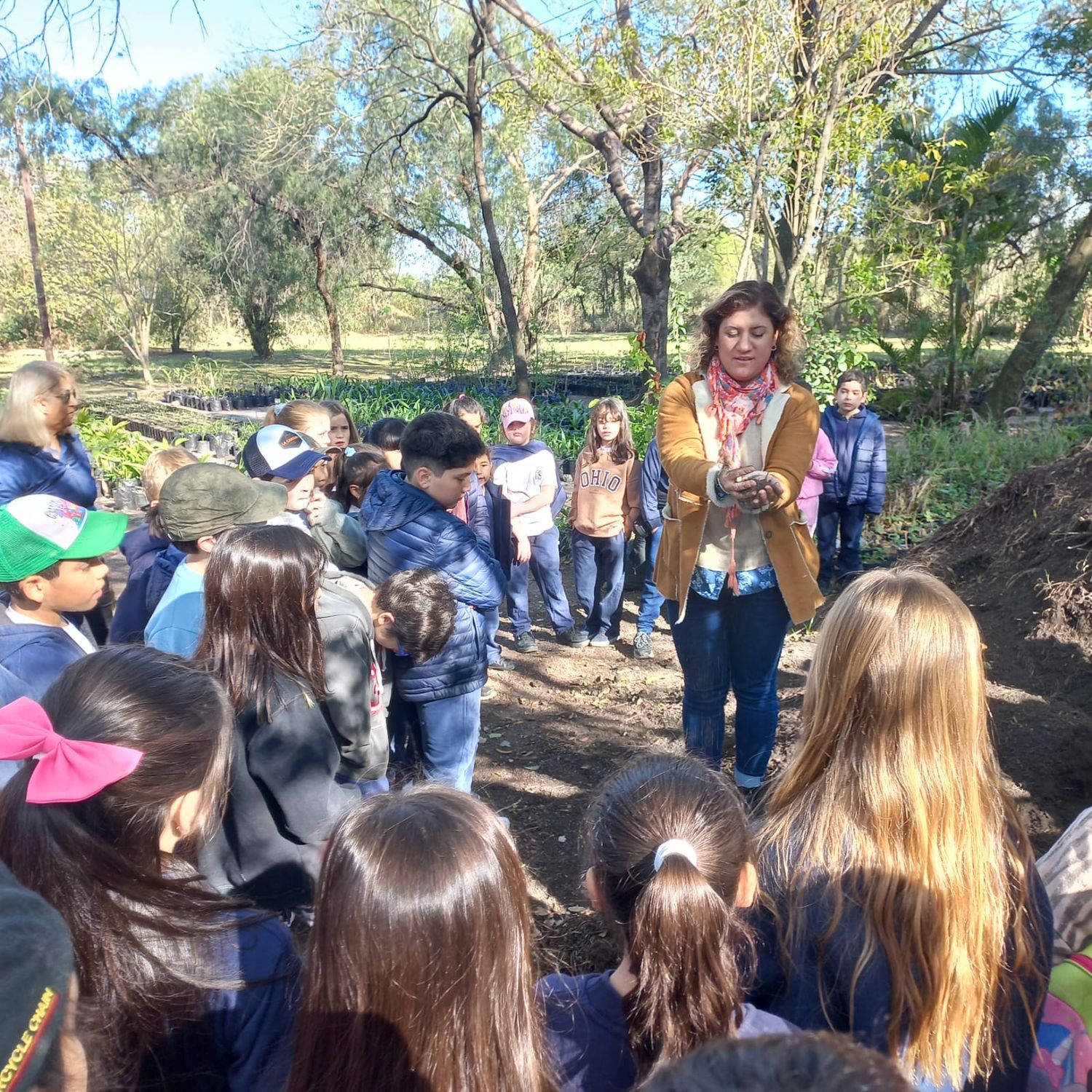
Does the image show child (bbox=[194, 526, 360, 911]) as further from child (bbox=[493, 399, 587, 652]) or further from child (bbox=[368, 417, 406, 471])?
child (bbox=[493, 399, 587, 652])

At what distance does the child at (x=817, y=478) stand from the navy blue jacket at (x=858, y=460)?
331mm

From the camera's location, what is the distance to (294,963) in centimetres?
145

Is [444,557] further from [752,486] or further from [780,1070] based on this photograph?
[780,1070]

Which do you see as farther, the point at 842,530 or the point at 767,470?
the point at 842,530

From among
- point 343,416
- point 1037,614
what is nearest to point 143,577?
point 343,416

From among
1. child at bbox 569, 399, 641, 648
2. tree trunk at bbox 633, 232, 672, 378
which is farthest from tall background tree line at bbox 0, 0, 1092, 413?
child at bbox 569, 399, 641, 648

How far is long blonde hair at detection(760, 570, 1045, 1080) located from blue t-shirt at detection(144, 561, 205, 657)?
1602 millimetres

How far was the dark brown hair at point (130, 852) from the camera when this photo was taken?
1287 millimetres

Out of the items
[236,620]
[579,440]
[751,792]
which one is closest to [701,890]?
[236,620]

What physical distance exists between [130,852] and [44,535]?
1110 mm

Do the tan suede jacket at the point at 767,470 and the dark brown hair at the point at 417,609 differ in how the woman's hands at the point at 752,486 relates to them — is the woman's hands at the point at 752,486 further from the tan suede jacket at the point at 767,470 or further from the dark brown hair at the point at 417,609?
the dark brown hair at the point at 417,609

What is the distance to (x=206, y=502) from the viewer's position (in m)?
2.51

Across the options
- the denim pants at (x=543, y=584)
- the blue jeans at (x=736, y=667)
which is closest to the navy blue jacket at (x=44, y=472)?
the denim pants at (x=543, y=584)

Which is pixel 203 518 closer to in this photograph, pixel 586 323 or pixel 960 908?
pixel 960 908
